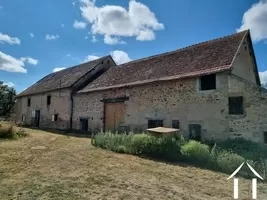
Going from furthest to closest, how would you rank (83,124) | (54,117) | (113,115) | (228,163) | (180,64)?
(54,117) → (83,124) → (113,115) → (180,64) → (228,163)

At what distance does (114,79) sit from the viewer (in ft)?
66.1

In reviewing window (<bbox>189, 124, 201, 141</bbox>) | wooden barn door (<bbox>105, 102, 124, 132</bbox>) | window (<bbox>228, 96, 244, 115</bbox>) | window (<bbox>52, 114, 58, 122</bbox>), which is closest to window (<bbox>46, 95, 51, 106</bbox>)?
window (<bbox>52, 114, 58, 122</bbox>)

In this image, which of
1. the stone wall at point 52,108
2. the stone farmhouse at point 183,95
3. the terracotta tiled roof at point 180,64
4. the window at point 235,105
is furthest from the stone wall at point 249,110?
the stone wall at point 52,108

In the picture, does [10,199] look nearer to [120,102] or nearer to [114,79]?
[120,102]

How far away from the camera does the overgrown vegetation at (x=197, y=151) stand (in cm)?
880

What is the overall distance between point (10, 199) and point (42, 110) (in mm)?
22637

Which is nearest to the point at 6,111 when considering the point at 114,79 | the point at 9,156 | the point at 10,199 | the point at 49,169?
the point at 114,79

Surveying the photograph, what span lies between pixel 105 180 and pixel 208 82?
8.60 m

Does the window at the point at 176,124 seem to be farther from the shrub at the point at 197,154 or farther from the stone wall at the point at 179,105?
the shrub at the point at 197,154

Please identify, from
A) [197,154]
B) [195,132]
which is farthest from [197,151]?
[195,132]

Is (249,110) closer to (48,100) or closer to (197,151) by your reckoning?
(197,151)

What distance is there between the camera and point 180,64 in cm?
1609

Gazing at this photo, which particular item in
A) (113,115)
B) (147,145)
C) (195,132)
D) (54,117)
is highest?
(113,115)

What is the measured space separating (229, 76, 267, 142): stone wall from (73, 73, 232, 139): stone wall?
422 mm
